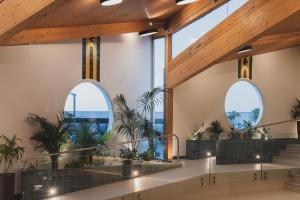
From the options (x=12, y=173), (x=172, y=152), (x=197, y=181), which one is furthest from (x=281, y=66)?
(x=12, y=173)

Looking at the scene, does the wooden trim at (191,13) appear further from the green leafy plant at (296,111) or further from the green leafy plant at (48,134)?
the green leafy plant at (296,111)

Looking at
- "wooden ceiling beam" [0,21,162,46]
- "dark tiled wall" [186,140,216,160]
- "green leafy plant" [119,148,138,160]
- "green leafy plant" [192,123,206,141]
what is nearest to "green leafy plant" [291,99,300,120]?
"green leafy plant" [192,123,206,141]

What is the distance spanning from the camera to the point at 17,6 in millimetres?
5027

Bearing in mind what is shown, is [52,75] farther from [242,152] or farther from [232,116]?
[232,116]

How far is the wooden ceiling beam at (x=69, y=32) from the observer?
709 centimetres

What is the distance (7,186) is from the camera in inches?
269

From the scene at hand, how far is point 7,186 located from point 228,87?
7704 mm

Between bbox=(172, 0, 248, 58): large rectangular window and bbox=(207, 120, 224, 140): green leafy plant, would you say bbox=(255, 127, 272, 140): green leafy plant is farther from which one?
bbox=(172, 0, 248, 58): large rectangular window

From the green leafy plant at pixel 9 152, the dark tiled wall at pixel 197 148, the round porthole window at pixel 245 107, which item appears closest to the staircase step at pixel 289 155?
the dark tiled wall at pixel 197 148

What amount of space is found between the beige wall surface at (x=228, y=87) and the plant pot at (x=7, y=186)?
5.24 metres

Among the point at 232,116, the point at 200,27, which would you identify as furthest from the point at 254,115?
the point at 200,27

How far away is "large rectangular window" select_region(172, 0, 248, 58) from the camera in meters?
8.18

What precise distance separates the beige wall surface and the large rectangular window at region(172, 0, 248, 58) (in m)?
1.44

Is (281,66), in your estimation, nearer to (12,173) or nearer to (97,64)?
(97,64)
